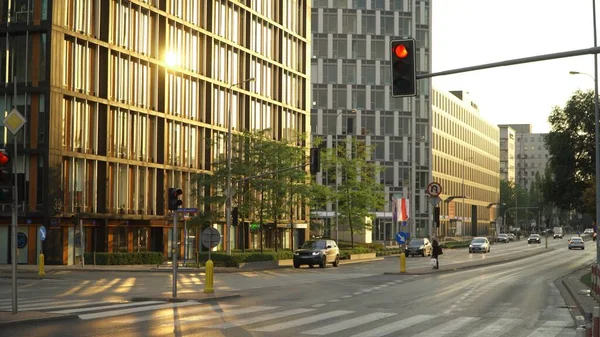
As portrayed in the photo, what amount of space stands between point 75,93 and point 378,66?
69989 mm

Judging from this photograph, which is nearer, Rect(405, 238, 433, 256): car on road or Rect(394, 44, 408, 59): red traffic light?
Rect(394, 44, 408, 59): red traffic light

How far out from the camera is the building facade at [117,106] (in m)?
54.6

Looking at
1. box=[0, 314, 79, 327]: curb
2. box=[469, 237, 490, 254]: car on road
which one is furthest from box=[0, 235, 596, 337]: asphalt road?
box=[469, 237, 490, 254]: car on road

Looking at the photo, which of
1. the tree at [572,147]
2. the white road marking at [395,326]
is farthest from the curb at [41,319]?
the tree at [572,147]

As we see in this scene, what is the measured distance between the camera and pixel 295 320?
65.7 feet

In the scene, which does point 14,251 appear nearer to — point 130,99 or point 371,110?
point 130,99

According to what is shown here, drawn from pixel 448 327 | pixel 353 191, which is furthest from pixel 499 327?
pixel 353 191

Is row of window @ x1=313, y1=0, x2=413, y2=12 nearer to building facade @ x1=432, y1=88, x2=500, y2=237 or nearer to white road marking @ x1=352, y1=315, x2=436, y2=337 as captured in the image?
building facade @ x1=432, y1=88, x2=500, y2=237

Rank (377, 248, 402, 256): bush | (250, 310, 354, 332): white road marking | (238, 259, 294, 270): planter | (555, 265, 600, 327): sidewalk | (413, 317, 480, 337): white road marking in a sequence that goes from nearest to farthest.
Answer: (413, 317, 480, 337): white road marking
(250, 310, 354, 332): white road marking
(555, 265, 600, 327): sidewalk
(238, 259, 294, 270): planter
(377, 248, 402, 256): bush

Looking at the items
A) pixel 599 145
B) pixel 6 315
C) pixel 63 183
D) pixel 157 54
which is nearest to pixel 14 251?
pixel 6 315

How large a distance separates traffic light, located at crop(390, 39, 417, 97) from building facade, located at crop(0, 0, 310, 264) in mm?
33764

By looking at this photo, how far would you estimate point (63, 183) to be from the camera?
55094mm

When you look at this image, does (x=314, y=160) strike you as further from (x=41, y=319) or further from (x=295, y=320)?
(x=41, y=319)

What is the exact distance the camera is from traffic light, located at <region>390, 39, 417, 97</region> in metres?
17.5
